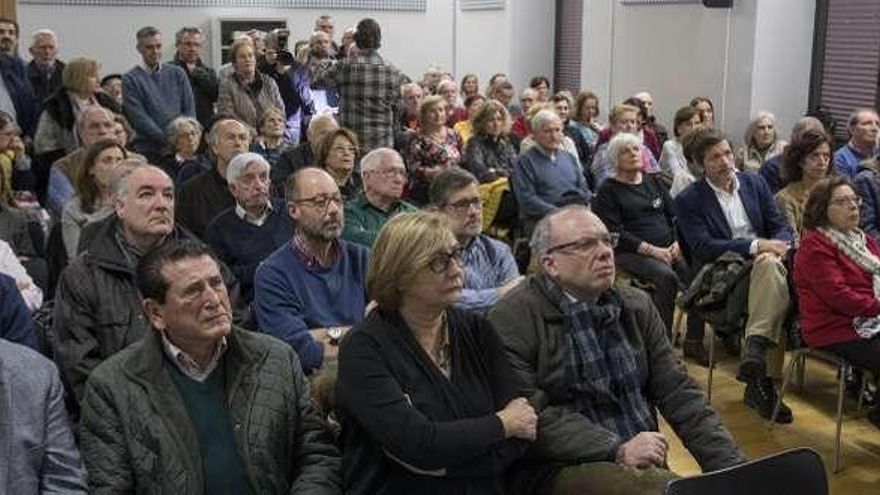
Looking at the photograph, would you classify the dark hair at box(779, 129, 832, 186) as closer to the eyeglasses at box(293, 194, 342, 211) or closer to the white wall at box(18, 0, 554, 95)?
the eyeglasses at box(293, 194, 342, 211)

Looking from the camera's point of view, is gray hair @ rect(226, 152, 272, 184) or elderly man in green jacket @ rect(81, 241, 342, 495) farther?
gray hair @ rect(226, 152, 272, 184)

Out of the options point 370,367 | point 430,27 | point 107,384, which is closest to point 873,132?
point 370,367

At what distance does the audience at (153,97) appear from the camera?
249 inches

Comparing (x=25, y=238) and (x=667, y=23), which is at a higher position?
(x=667, y=23)

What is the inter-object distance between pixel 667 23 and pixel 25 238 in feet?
19.3

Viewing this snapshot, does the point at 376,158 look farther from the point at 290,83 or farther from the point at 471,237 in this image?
the point at 290,83

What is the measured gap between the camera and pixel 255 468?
2.10 m

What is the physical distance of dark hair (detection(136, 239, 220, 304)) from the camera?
2152 mm

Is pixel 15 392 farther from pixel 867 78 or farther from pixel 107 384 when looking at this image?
pixel 867 78

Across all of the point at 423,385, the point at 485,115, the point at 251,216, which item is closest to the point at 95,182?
the point at 251,216

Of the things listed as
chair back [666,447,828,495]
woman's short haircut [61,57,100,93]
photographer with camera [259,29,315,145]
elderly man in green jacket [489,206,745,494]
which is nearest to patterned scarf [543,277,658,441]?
elderly man in green jacket [489,206,745,494]

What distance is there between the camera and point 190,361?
2.16 meters

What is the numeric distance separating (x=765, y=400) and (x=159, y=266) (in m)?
2.99

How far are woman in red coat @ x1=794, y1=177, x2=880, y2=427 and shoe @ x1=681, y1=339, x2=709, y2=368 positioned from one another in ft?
3.86
